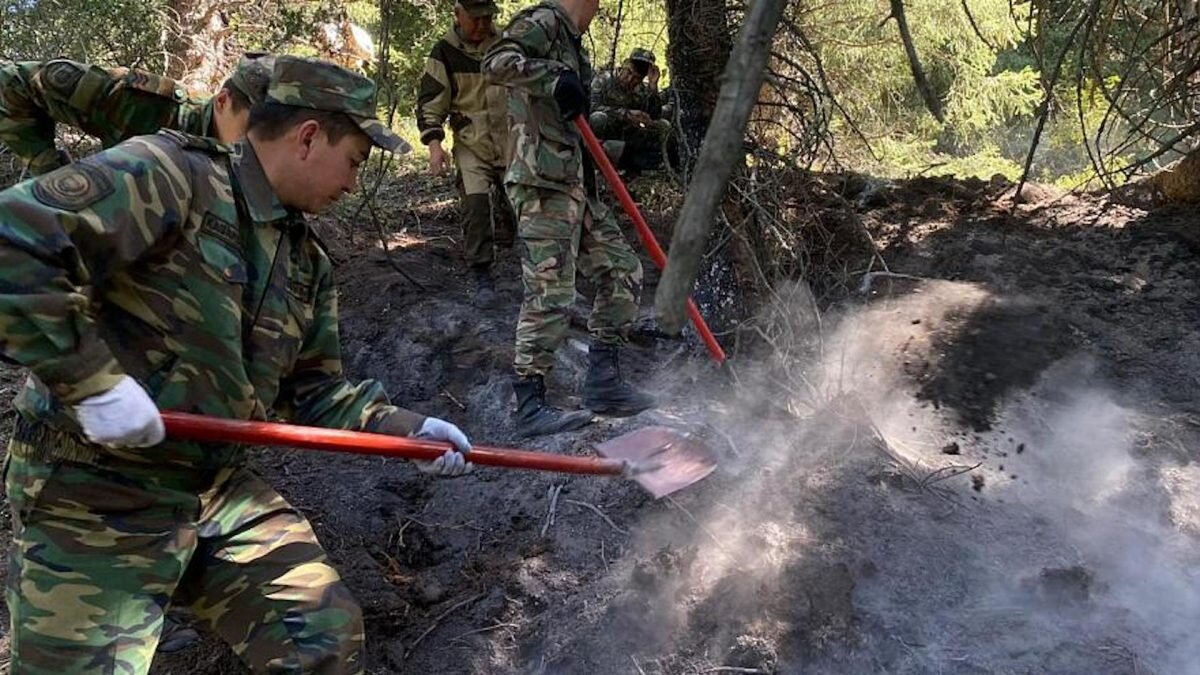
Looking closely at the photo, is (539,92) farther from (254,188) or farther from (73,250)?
(73,250)

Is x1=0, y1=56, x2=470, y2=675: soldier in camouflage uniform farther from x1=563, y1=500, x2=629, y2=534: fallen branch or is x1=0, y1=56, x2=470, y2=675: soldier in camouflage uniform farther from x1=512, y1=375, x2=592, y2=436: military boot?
x1=512, y1=375, x2=592, y2=436: military boot

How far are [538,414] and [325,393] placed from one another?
152 cm

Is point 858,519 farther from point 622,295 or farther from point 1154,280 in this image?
point 1154,280

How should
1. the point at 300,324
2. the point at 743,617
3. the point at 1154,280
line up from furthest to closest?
the point at 1154,280 < the point at 743,617 < the point at 300,324

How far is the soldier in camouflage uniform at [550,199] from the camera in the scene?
356cm

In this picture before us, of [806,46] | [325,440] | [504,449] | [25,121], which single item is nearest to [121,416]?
[325,440]

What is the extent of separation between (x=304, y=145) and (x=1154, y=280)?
15.5ft

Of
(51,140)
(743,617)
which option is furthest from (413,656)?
(51,140)

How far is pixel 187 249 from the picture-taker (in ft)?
6.39

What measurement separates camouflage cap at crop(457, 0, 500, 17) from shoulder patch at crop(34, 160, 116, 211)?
11.1 ft

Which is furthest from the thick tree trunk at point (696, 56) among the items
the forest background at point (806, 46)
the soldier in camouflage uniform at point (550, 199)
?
the soldier in camouflage uniform at point (550, 199)

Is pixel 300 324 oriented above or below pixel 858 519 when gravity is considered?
above

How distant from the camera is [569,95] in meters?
3.47

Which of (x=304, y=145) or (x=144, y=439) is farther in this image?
(x=304, y=145)
